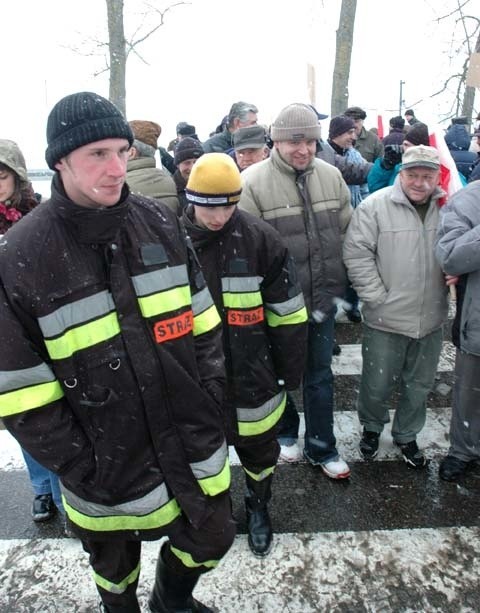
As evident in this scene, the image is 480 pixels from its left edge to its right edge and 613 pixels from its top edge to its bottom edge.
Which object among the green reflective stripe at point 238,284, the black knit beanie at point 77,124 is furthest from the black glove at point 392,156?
the black knit beanie at point 77,124

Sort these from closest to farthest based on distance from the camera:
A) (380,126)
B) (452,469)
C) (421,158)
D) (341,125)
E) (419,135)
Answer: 1. (421,158)
2. (452,469)
3. (419,135)
4. (341,125)
5. (380,126)

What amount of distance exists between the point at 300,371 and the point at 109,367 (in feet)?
4.06

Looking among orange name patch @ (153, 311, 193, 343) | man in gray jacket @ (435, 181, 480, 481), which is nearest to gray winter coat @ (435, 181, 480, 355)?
man in gray jacket @ (435, 181, 480, 481)

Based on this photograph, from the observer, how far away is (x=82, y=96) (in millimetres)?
1520

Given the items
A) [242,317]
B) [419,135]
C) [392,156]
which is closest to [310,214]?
[242,317]

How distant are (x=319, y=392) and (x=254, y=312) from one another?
98 cm

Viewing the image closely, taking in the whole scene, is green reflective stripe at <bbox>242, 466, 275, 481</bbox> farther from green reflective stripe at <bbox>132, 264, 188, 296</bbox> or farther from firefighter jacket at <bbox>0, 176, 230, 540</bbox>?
green reflective stripe at <bbox>132, 264, 188, 296</bbox>

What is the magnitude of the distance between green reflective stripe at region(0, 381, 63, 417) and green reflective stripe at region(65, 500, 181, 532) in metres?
0.47

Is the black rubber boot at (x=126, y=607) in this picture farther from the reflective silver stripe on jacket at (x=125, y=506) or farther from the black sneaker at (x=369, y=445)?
the black sneaker at (x=369, y=445)

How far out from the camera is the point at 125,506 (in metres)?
1.70

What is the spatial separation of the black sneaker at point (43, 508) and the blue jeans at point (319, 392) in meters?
1.62

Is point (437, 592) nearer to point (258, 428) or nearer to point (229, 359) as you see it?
point (258, 428)

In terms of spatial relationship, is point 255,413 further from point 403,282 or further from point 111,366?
point 403,282

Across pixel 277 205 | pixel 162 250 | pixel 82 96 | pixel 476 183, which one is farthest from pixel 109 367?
pixel 476 183
